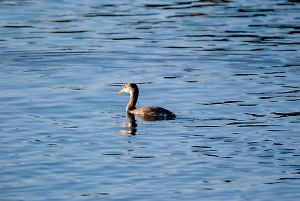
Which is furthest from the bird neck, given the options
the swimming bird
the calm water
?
the calm water

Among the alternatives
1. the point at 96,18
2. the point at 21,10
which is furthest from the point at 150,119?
the point at 21,10

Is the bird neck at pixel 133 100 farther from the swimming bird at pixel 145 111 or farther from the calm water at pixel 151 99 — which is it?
the calm water at pixel 151 99

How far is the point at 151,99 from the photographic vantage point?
22781 millimetres

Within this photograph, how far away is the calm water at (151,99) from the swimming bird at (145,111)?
0.23 meters

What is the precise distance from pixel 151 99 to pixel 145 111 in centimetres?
204

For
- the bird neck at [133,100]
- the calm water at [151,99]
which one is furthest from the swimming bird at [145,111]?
the calm water at [151,99]

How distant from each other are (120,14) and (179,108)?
13.8 m

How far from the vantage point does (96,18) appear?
111 ft

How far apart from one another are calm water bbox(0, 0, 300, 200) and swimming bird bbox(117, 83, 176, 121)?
231 millimetres

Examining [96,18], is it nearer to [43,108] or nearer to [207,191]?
[43,108]

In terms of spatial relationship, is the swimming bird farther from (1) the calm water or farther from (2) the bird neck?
(1) the calm water

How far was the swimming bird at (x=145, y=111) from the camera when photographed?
2022 cm

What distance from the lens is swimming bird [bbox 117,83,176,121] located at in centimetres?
2022

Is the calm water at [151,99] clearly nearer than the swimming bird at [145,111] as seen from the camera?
Yes
